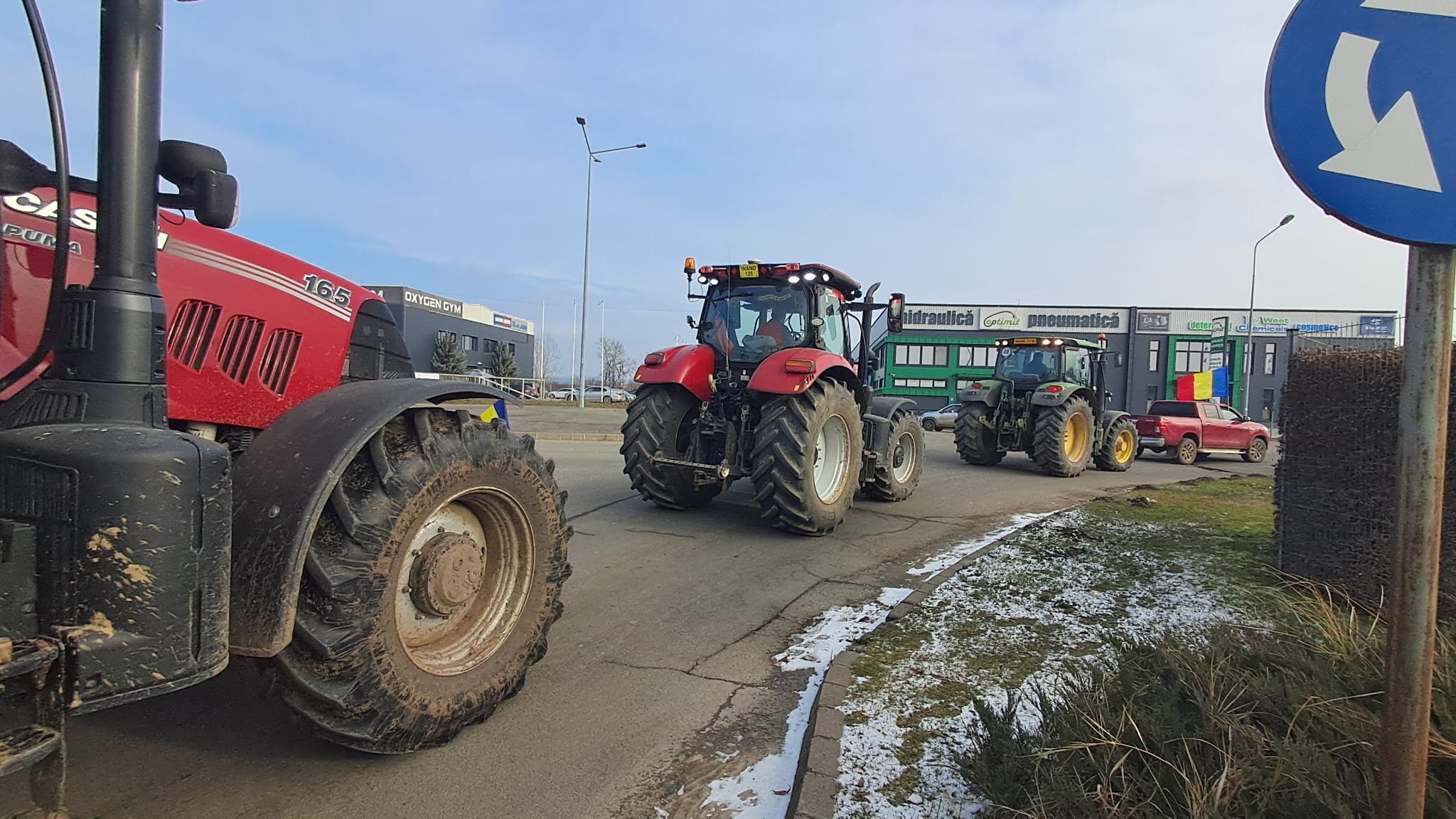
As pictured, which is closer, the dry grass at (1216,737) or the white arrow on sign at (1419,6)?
the white arrow on sign at (1419,6)

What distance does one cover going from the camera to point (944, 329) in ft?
165

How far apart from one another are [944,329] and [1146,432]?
34.7 m

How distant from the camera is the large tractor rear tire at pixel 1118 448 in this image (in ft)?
44.3

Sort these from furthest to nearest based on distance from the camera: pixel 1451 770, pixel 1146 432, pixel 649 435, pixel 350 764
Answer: pixel 1146 432 < pixel 649 435 < pixel 350 764 < pixel 1451 770

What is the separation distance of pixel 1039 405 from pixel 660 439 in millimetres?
7613

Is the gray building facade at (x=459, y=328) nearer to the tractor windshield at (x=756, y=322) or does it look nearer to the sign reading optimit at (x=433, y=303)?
the sign reading optimit at (x=433, y=303)

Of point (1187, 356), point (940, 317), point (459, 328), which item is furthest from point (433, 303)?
point (1187, 356)

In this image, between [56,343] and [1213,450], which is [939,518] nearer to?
[56,343]

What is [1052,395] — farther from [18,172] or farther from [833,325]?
[18,172]

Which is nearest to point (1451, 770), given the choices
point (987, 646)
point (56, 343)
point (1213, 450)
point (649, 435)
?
point (987, 646)

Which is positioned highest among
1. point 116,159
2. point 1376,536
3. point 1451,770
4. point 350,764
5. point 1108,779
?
point 116,159

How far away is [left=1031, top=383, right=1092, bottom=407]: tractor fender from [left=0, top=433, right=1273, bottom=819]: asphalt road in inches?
294

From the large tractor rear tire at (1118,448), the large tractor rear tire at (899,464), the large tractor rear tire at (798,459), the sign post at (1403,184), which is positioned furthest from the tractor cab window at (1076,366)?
the sign post at (1403,184)

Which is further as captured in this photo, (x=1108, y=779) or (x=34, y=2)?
(x=1108, y=779)
